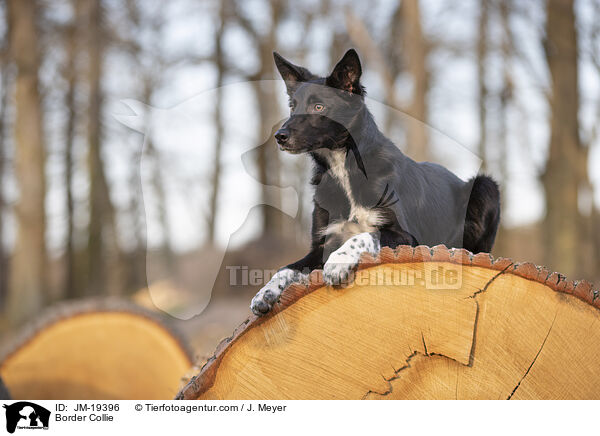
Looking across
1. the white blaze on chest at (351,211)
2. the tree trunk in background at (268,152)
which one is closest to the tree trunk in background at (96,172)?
the tree trunk in background at (268,152)

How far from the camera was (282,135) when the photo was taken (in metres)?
2.02

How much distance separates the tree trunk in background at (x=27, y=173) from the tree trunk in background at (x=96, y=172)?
3.06 feet

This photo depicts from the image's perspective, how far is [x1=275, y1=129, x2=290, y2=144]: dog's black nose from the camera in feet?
6.62

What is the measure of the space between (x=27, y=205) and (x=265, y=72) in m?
5.69

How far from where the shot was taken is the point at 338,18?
8328 millimetres

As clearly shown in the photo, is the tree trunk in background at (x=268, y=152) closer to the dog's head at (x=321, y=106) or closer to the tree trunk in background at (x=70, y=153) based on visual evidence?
the dog's head at (x=321, y=106)

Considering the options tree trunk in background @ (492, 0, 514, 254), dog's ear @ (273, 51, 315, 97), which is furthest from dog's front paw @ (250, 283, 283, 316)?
tree trunk in background @ (492, 0, 514, 254)

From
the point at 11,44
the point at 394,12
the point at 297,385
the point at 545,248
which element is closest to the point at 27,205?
the point at 11,44

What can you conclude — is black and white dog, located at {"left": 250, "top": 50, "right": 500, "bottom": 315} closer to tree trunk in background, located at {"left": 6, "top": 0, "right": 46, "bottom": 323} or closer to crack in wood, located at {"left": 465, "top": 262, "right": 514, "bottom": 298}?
crack in wood, located at {"left": 465, "top": 262, "right": 514, "bottom": 298}

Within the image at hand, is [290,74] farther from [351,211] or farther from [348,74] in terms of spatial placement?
[351,211]

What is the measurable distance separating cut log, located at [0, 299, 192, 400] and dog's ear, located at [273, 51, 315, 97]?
2.11 metres
